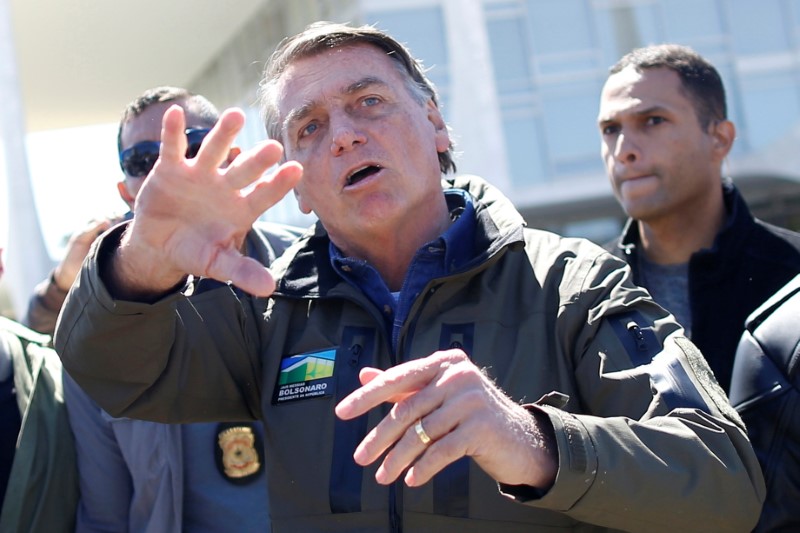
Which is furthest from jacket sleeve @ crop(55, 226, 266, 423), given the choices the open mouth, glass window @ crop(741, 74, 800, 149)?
glass window @ crop(741, 74, 800, 149)

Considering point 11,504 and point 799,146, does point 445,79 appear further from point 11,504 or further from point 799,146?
point 11,504

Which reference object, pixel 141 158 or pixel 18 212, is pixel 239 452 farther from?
pixel 18 212

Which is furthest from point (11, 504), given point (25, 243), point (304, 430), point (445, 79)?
point (445, 79)

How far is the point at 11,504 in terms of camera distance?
8.79 ft

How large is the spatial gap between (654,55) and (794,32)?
1164 centimetres

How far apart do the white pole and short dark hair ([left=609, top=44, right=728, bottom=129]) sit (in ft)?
23.6

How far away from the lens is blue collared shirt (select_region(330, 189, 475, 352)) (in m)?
2.20

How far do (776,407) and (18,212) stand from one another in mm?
8463

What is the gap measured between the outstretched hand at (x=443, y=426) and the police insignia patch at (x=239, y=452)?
138 cm

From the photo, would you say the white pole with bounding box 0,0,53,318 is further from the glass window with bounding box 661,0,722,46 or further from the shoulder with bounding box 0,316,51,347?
the glass window with bounding box 661,0,722,46

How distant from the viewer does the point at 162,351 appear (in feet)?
6.91

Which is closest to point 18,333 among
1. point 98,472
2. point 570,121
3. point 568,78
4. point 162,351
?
point 98,472

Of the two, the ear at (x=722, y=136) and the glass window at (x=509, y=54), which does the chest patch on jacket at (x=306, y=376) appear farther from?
the glass window at (x=509, y=54)

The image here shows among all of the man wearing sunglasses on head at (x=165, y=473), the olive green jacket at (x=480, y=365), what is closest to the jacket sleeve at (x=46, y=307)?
the man wearing sunglasses on head at (x=165, y=473)
